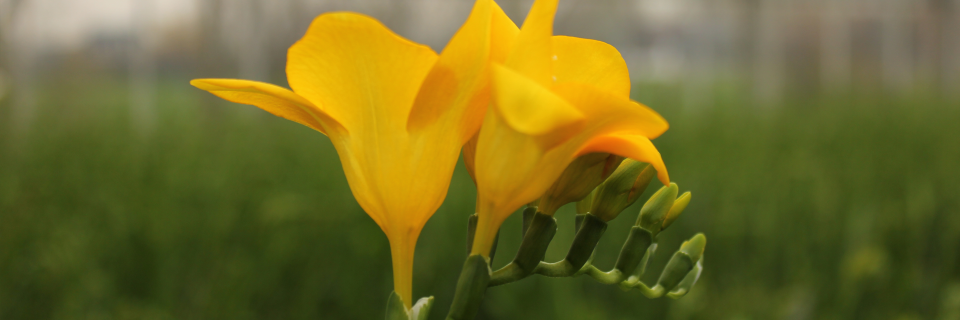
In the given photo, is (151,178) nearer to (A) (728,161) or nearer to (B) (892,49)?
(A) (728,161)

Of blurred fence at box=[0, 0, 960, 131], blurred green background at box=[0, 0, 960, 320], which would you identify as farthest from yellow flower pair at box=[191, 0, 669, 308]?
blurred fence at box=[0, 0, 960, 131]

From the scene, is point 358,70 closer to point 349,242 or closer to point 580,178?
point 580,178

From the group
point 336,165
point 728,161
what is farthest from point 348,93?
point 728,161

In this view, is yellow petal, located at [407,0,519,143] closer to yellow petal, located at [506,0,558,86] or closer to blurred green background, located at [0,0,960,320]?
yellow petal, located at [506,0,558,86]

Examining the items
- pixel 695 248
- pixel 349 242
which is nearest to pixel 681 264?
pixel 695 248

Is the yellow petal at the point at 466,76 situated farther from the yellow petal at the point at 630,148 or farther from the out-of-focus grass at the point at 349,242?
the out-of-focus grass at the point at 349,242

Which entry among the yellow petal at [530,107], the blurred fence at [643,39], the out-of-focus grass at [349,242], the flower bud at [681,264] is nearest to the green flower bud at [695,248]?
the flower bud at [681,264]
